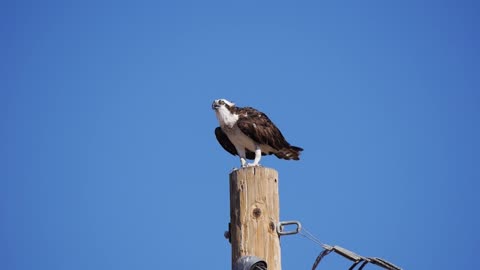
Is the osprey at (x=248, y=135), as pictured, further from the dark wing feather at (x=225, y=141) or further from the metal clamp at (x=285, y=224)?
the metal clamp at (x=285, y=224)

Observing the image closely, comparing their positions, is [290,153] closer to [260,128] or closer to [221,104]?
[260,128]

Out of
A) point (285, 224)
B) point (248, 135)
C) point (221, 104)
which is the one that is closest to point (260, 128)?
point (248, 135)

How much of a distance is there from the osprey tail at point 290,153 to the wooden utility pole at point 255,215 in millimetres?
4741

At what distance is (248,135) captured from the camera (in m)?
10.7

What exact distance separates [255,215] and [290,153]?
512 cm

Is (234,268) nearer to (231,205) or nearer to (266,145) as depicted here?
(231,205)

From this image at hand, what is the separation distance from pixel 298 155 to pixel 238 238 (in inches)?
204

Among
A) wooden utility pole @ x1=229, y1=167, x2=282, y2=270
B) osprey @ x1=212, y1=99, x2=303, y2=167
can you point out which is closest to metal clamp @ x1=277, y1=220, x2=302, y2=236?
wooden utility pole @ x1=229, y1=167, x2=282, y2=270

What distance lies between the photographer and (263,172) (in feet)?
21.4

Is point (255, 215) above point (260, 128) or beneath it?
beneath

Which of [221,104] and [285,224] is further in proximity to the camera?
[221,104]

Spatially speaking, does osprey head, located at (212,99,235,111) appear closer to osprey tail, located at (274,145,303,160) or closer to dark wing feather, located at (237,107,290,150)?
dark wing feather, located at (237,107,290,150)

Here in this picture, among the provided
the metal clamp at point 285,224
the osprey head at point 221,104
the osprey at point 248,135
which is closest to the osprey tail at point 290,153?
the osprey at point 248,135

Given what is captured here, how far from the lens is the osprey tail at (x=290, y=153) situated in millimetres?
11289
